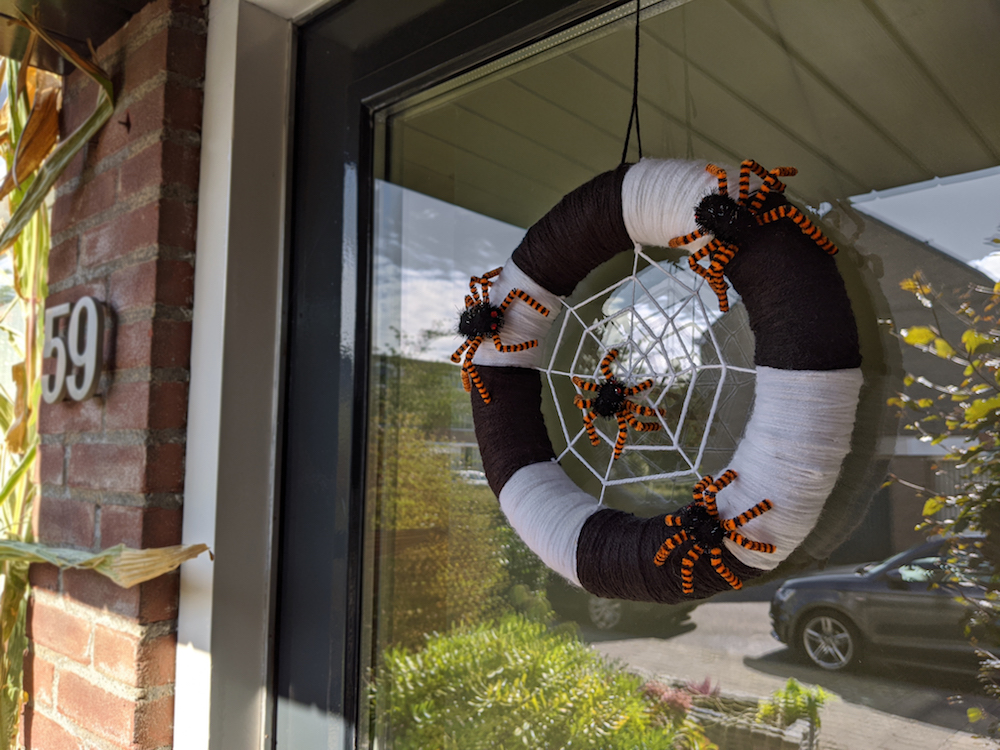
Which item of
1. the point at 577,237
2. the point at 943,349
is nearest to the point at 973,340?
the point at 943,349

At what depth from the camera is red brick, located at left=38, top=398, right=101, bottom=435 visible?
1290 mm

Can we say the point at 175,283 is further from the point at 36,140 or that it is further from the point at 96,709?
the point at 96,709

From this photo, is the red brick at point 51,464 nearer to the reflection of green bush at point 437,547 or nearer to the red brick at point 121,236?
the red brick at point 121,236

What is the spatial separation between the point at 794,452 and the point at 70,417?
1.27m

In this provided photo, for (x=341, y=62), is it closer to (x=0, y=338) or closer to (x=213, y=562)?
(x=213, y=562)

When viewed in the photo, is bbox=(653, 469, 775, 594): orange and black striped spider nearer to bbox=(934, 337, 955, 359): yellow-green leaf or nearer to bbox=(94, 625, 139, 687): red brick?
bbox=(934, 337, 955, 359): yellow-green leaf

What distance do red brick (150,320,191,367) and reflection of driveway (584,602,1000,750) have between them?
2.62 feet

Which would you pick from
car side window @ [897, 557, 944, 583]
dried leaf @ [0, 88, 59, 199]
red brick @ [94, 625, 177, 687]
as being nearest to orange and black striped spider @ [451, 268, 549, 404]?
car side window @ [897, 557, 944, 583]

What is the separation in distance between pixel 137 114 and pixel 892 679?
133 centimetres

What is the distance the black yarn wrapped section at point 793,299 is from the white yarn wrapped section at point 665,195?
0.05m

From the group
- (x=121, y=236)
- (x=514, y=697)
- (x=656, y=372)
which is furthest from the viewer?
(x=121, y=236)

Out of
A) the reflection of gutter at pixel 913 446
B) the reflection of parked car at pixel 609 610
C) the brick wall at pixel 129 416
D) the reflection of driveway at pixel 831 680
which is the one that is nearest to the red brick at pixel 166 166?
the brick wall at pixel 129 416

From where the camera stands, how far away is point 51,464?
142 centimetres

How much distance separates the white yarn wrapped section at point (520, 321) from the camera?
0.83 m
